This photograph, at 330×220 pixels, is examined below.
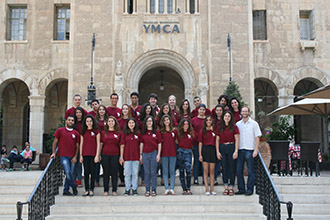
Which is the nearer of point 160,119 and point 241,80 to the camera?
point 160,119

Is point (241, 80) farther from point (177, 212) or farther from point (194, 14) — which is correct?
point (177, 212)

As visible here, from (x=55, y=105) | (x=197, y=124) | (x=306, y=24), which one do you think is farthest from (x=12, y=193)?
(x=306, y=24)

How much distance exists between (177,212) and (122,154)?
1.90 m

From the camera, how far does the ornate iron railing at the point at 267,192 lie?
6.98 metres

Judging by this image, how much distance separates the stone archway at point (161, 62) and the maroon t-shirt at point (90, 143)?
33.4 ft

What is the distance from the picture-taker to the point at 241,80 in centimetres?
1881

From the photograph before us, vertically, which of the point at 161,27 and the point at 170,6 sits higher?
the point at 170,6

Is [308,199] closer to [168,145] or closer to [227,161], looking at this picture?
[227,161]

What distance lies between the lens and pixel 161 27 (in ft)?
62.2

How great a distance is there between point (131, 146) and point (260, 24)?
16.7 meters

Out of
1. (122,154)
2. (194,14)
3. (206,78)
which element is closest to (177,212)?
(122,154)

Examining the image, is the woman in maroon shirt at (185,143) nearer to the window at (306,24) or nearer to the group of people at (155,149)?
the group of people at (155,149)

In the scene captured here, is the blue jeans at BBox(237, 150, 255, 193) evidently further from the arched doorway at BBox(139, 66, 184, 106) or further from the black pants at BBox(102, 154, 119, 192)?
the arched doorway at BBox(139, 66, 184, 106)

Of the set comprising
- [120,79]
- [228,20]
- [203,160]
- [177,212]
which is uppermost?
[228,20]
